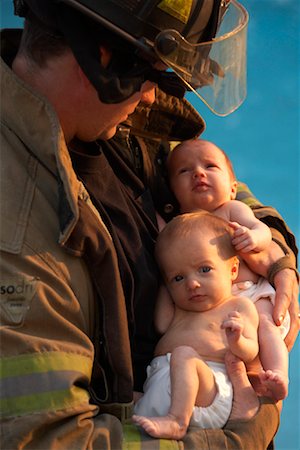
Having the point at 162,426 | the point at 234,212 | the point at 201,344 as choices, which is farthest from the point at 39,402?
the point at 234,212

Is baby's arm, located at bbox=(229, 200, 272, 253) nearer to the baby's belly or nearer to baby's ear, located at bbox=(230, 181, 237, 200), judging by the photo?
baby's ear, located at bbox=(230, 181, 237, 200)

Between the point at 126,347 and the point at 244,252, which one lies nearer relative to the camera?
the point at 126,347

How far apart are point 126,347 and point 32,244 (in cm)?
50

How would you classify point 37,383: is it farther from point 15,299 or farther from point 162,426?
point 162,426

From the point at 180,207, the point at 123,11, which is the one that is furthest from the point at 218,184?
the point at 123,11

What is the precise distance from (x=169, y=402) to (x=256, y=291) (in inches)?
29.3

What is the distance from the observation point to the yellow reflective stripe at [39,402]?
2295mm

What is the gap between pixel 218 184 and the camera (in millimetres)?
3459

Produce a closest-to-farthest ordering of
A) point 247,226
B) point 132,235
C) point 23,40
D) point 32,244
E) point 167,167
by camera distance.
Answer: point 32,244 < point 23,40 < point 132,235 < point 247,226 < point 167,167

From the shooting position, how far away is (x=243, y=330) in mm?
2883

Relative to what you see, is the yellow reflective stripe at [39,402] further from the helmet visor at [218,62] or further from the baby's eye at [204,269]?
the helmet visor at [218,62]

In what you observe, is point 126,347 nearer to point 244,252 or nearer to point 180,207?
point 244,252

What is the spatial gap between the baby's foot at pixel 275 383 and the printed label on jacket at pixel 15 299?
96cm

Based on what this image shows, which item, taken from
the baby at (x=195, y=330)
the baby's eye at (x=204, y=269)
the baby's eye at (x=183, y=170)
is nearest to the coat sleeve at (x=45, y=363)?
the baby at (x=195, y=330)
